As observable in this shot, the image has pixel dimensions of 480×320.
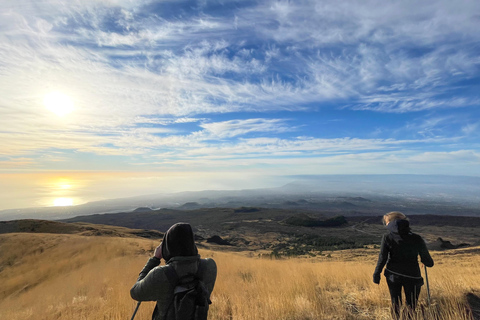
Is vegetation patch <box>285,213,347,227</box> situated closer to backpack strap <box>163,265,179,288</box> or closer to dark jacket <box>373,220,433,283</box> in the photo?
dark jacket <box>373,220,433,283</box>

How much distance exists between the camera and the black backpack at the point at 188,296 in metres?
2.19

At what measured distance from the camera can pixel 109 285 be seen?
7.18 m

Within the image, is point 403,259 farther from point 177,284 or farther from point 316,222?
point 316,222

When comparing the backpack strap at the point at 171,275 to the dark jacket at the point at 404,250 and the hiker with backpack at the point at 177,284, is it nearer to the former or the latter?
the hiker with backpack at the point at 177,284

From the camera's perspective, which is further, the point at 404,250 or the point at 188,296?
the point at 404,250

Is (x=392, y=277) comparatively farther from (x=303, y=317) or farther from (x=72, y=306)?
(x=72, y=306)

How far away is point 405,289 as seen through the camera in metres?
3.67

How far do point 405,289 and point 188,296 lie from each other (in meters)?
3.45

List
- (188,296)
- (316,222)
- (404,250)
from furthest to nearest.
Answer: (316,222) < (404,250) < (188,296)

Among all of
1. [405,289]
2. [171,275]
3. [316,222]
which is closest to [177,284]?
[171,275]

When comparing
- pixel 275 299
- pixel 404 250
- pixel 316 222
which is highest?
pixel 404 250

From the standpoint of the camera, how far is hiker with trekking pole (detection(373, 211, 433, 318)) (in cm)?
359

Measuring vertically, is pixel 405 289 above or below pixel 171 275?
below

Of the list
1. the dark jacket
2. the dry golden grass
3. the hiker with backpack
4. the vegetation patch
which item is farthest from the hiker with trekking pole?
the vegetation patch
